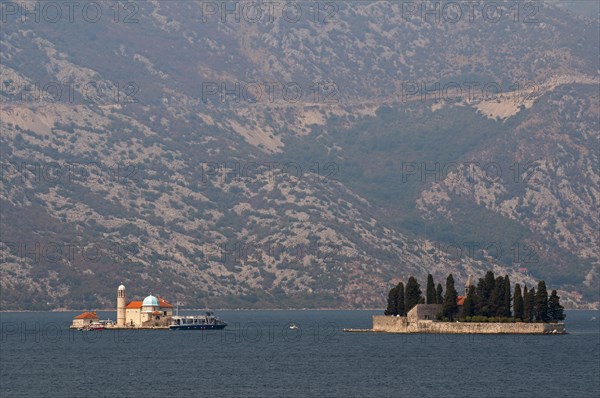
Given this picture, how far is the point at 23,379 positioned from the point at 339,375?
34163 millimetres

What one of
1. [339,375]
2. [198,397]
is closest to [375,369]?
[339,375]

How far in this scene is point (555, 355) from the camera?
652 feet

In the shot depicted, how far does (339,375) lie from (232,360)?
27.5m

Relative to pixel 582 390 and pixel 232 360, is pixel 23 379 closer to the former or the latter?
pixel 232 360

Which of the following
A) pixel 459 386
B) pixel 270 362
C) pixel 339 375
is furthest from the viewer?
pixel 270 362

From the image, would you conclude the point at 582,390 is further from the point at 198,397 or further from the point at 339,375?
the point at 198,397

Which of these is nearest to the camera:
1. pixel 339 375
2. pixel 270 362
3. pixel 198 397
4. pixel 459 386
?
pixel 198 397

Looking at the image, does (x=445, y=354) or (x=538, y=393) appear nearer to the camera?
(x=538, y=393)

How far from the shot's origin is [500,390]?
156375 millimetres

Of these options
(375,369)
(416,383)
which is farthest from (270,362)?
(416,383)

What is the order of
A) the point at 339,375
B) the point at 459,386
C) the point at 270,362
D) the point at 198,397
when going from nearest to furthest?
the point at 198,397 → the point at 459,386 → the point at 339,375 → the point at 270,362

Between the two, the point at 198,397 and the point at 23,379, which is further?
the point at 23,379

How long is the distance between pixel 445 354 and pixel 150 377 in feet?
151

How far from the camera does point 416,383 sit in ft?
534
